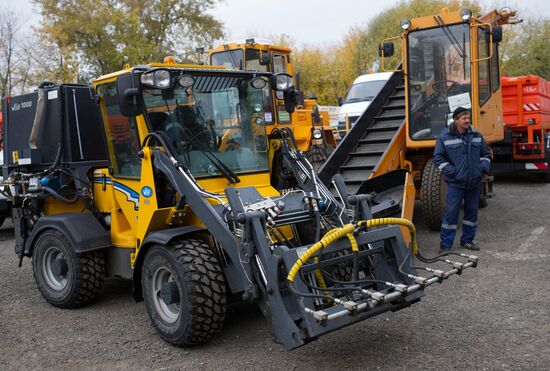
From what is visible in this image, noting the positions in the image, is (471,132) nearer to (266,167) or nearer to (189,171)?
(266,167)

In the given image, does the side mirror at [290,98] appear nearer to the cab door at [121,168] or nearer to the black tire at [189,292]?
the cab door at [121,168]

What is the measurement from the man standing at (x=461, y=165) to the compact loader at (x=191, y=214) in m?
0.79

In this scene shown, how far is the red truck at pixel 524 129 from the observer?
11539 millimetres

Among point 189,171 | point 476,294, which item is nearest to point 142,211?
point 189,171

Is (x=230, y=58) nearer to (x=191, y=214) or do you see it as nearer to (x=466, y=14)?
(x=466, y=14)

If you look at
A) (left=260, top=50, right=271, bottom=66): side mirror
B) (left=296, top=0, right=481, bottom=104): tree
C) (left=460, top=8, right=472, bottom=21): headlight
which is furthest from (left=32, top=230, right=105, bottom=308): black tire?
(left=296, top=0, right=481, bottom=104): tree

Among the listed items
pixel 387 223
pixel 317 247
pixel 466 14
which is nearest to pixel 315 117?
pixel 466 14

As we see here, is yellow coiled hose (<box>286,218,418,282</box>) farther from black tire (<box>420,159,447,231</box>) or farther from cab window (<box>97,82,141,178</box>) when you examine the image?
black tire (<box>420,159,447,231</box>)

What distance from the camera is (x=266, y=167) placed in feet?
17.5

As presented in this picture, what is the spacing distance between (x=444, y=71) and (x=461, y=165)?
2.10m

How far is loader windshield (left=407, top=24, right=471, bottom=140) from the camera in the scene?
7.88 meters

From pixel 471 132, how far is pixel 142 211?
393 centimetres

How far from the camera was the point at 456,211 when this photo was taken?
6660 mm

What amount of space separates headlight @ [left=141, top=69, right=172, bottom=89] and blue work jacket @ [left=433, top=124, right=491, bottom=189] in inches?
138
